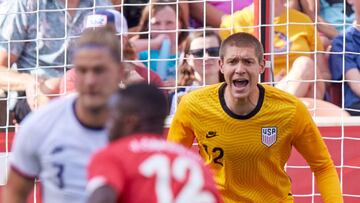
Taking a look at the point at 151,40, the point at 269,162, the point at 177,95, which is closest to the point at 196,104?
the point at 269,162

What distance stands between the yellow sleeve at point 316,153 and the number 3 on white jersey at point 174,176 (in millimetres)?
2795

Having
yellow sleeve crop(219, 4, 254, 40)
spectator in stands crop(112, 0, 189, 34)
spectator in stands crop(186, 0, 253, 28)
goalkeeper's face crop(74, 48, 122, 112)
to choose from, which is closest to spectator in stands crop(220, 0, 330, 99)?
yellow sleeve crop(219, 4, 254, 40)

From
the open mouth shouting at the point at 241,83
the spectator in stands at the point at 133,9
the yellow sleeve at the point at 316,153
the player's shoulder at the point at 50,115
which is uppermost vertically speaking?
the spectator in stands at the point at 133,9

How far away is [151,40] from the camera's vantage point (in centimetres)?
992

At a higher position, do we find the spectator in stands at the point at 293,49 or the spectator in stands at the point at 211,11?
the spectator in stands at the point at 211,11

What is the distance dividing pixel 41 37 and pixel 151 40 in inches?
35.3

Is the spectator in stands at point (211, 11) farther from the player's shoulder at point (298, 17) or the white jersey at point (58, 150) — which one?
the white jersey at point (58, 150)

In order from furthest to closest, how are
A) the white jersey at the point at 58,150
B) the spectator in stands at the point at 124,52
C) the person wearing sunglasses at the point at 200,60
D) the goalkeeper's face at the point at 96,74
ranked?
the person wearing sunglasses at the point at 200,60 → the spectator in stands at the point at 124,52 → the white jersey at the point at 58,150 → the goalkeeper's face at the point at 96,74

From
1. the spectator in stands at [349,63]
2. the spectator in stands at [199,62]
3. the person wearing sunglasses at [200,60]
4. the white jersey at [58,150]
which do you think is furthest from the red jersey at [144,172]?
the spectator in stands at [349,63]

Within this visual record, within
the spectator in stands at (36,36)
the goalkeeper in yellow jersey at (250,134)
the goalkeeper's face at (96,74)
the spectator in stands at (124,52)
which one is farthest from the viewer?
the spectator in stands at (36,36)

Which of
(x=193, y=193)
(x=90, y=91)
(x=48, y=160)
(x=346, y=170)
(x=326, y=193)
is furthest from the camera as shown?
(x=346, y=170)

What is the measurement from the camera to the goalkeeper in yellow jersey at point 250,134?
7.32m

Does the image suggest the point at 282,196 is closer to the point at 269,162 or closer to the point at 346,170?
the point at 269,162

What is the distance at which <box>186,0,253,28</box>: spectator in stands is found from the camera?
9.91m
